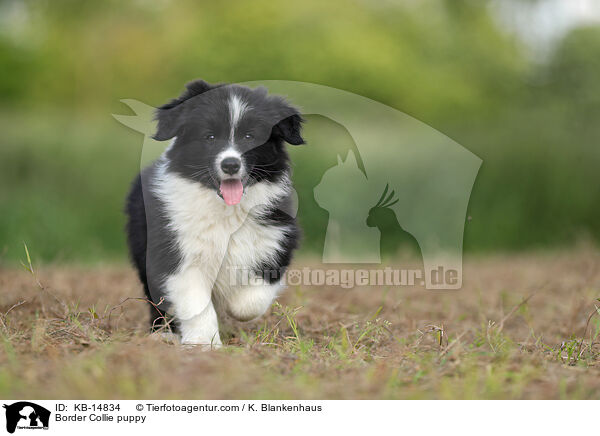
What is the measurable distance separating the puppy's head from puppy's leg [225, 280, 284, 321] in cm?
50

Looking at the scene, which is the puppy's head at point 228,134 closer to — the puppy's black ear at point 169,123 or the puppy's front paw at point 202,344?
the puppy's black ear at point 169,123

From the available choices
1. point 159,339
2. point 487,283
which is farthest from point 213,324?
point 487,283

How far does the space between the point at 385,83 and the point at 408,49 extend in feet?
4.87

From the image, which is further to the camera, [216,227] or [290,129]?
[290,129]

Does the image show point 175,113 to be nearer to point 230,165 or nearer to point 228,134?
point 228,134

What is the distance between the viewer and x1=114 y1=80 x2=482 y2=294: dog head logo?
6.23 meters

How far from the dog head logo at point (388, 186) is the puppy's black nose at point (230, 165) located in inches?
45.2

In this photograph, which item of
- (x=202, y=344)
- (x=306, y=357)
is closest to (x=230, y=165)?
(x=202, y=344)

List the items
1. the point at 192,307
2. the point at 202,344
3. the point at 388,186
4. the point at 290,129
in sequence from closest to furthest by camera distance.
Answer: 1. the point at 202,344
2. the point at 192,307
3. the point at 290,129
4. the point at 388,186

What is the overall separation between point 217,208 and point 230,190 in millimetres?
140

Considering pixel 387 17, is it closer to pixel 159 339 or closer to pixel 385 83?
pixel 385 83
